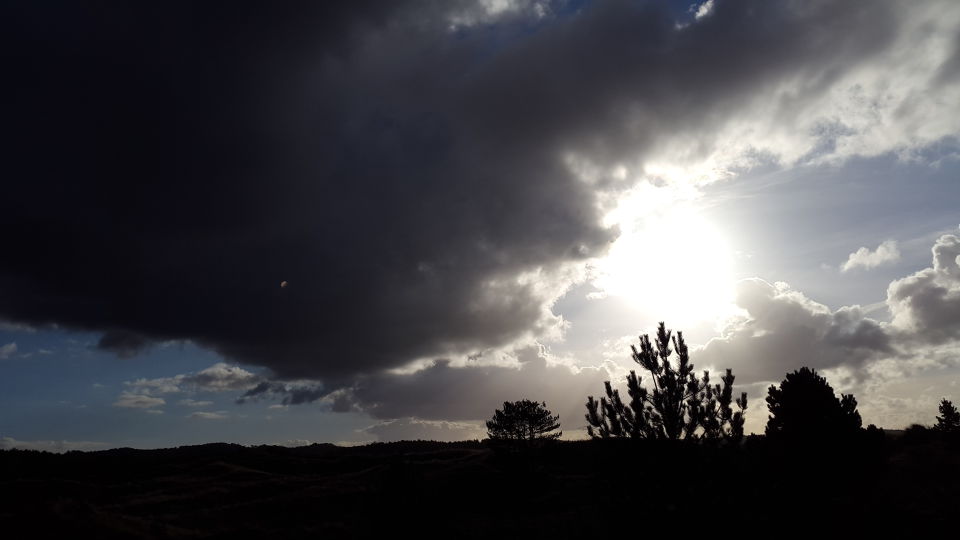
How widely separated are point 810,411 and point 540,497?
21.3 metres

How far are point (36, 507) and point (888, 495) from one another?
46.4 meters

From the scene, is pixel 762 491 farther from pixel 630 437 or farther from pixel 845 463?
pixel 845 463

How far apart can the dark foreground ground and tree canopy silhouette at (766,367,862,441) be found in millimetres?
946

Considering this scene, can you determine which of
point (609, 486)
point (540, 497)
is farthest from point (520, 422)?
point (609, 486)

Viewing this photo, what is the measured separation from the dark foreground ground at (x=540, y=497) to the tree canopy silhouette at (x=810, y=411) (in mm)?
946

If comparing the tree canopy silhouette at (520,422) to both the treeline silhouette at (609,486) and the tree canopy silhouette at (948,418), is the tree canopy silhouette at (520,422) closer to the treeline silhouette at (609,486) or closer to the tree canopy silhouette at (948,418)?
the treeline silhouette at (609,486)

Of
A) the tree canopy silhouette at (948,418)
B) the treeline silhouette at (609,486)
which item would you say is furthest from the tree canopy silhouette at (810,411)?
the tree canopy silhouette at (948,418)

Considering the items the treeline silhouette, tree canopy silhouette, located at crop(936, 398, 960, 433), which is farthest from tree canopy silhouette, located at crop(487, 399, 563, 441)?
tree canopy silhouette, located at crop(936, 398, 960, 433)

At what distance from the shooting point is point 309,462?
7950 cm

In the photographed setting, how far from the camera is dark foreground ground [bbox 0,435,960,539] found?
1355 centimetres

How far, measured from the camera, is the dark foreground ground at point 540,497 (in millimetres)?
13547

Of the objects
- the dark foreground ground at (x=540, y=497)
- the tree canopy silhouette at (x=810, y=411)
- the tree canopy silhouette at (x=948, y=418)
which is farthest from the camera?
the tree canopy silhouette at (x=948, y=418)

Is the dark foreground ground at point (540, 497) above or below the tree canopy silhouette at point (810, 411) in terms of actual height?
below

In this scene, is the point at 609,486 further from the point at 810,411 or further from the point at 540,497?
the point at 540,497
